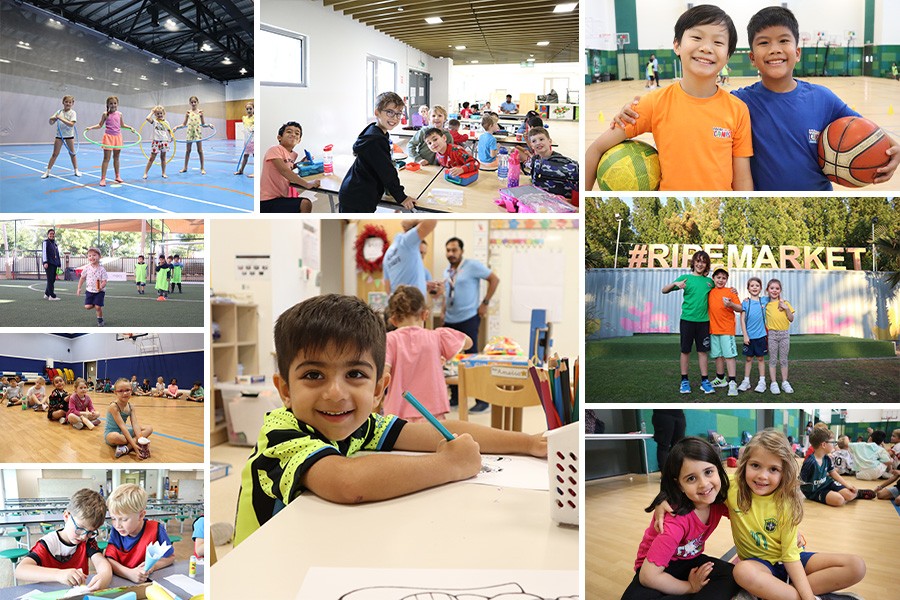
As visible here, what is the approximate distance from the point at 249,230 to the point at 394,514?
3.04m

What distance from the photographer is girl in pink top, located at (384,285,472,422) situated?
81.4 inches

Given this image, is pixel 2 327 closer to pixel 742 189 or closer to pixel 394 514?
pixel 394 514

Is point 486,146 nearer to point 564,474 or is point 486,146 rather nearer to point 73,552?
point 564,474

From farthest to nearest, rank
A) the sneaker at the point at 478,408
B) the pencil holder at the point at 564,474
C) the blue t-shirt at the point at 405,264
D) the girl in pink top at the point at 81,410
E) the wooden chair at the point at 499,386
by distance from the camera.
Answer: the sneaker at the point at 478,408
the blue t-shirt at the point at 405,264
the wooden chair at the point at 499,386
the girl in pink top at the point at 81,410
the pencil holder at the point at 564,474

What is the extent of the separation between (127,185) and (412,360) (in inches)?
35.7

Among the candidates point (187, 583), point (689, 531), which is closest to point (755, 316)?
point (689, 531)

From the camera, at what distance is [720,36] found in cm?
146

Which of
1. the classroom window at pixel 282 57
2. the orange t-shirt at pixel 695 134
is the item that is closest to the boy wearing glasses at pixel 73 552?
the classroom window at pixel 282 57

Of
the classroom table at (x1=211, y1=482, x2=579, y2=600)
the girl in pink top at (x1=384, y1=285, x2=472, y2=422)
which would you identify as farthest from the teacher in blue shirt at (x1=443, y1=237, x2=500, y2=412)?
the classroom table at (x1=211, y1=482, x2=579, y2=600)

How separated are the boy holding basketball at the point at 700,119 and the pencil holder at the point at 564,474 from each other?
71cm

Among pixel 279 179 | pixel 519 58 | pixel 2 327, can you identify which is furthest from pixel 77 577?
pixel 519 58

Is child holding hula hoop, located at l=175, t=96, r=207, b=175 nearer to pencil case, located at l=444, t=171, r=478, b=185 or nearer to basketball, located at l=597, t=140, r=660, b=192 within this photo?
pencil case, located at l=444, t=171, r=478, b=185

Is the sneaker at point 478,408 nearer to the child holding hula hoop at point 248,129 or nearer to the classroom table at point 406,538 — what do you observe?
the child holding hula hoop at point 248,129

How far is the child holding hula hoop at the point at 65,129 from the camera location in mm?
1610
